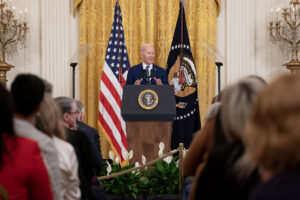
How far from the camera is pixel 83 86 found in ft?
30.9

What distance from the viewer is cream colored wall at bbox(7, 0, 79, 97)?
953 cm

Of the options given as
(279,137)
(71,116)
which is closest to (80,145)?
(71,116)

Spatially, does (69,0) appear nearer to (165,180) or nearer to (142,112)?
(142,112)

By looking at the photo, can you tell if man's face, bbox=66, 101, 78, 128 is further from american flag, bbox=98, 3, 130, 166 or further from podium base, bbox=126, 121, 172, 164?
american flag, bbox=98, 3, 130, 166

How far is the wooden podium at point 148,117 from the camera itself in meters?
6.16

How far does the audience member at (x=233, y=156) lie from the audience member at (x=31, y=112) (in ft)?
2.53

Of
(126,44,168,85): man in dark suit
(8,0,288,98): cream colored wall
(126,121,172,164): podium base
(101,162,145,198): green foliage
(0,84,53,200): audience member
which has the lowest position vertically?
(101,162,145,198): green foliage

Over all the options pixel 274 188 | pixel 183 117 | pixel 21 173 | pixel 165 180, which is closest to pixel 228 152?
pixel 274 188

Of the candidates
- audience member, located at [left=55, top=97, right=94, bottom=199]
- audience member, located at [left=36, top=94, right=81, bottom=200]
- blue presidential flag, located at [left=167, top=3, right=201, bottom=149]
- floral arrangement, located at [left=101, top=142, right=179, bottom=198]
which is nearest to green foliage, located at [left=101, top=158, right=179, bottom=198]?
floral arrangement, located at [left=101, top=142, right=179, bottom=198]

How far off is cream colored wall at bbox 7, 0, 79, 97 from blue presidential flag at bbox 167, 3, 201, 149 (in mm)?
2170

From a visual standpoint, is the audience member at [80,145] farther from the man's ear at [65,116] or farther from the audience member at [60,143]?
the audience member at [60,143]

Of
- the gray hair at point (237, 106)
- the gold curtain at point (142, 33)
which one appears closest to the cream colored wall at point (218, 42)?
the gold curtain at point (142, 33)

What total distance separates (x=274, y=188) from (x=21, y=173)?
1237mm

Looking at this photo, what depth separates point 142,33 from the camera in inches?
374
